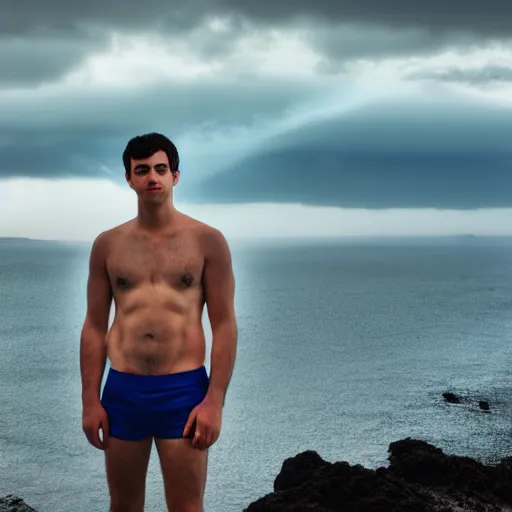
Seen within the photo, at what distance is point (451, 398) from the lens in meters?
29.5

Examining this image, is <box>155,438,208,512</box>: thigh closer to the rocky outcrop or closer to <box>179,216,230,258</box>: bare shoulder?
<box>179,216,230,258</box>: bare shoulder

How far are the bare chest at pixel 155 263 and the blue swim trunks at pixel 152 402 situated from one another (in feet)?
2.24

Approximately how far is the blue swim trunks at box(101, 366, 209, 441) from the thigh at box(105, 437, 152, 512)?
7 centimetres

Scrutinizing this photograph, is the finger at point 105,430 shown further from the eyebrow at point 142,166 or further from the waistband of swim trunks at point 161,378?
the eyebrow at point 142,166

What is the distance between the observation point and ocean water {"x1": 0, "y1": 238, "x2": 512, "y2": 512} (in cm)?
2086

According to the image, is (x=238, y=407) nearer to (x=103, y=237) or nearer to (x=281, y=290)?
(x=103, y=237)

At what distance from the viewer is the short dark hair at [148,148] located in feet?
22.4

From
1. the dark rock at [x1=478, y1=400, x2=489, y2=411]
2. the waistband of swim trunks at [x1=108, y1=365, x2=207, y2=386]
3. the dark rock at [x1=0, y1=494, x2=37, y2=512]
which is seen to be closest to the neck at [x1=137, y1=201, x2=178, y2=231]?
the waistband of swim trunks at [x1=108, y1=365, x2=207, y2=386]

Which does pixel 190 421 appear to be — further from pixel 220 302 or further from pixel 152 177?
pixel 152 177

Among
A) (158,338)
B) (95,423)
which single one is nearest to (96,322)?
(158,338)

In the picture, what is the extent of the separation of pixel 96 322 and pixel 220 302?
0.98m

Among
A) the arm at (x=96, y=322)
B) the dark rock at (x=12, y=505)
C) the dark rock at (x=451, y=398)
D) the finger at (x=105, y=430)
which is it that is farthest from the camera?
the dark rock at (x=451, y=398)

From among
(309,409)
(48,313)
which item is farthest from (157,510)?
(48,313)

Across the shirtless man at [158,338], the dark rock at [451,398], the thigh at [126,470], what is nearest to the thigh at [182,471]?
the shirtless man at [158,338]
